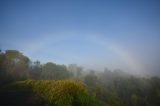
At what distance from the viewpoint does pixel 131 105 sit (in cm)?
5981

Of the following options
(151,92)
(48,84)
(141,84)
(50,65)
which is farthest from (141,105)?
(48,84)

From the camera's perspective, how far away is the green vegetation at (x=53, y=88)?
12570 millimetres

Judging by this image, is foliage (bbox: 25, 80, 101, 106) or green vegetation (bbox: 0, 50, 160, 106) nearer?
foliage (bbox: 25, 80, 101, 106)

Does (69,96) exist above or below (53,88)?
below

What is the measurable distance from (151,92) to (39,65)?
5519cm

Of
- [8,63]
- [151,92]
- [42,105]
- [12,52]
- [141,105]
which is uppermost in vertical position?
[12,52]

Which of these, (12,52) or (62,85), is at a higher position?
(12,52)

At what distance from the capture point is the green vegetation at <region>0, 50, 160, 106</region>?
41.2 ft

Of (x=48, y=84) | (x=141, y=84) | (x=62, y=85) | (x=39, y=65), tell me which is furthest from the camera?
(x=141, y=84)

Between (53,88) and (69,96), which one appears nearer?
(69,96)

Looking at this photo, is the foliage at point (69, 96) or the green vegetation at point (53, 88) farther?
the green vegetation at point (53, 88)

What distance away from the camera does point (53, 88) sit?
13.9 m

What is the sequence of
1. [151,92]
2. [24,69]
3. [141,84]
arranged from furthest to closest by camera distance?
[141,84] < [151,92] < [24,69]

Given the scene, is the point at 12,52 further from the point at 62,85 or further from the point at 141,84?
the point at 141,84
